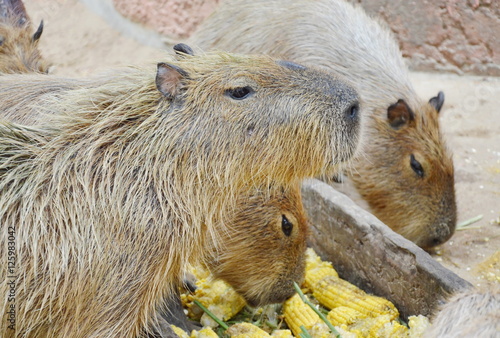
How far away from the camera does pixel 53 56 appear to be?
8930 millimetres

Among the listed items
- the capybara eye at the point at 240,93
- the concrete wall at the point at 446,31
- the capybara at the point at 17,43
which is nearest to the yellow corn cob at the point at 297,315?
the capybara eye at the point at 240,93

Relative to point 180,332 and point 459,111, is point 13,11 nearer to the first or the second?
point 180,332

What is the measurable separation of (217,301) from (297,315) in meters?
0.49

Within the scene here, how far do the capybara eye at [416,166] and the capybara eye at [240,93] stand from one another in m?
2.60

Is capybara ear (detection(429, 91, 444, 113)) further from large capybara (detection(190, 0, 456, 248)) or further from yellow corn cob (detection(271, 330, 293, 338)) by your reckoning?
yellow corn cob (detection(271, 330, 293, 338))

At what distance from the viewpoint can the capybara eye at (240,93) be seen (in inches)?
115

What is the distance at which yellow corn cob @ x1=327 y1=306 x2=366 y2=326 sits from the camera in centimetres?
371

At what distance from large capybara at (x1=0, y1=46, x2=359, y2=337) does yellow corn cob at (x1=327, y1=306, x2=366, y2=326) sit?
1.04 m

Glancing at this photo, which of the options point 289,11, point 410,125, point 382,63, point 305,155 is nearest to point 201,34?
point 289,11

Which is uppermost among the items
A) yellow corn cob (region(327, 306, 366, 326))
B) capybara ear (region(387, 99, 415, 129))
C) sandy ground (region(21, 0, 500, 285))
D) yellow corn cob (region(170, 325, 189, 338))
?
capybara ear (region(387, 99, 415, 129))

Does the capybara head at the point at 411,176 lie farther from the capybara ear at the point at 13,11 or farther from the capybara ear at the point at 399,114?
the capybara ear at the point at 13,11

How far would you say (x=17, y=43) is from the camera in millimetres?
4898

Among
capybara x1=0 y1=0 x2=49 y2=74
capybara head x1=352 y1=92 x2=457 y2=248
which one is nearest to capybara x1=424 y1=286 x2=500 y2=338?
capybara head x1=352 y1=92 x2=457 y2=248

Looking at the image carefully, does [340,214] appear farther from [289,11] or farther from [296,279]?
[289,11]
